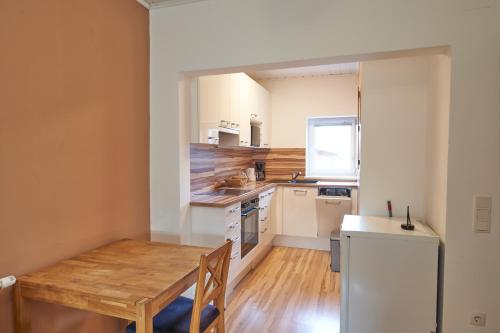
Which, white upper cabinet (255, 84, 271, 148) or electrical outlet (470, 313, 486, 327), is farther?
white upper cabinet (255, 84, 271, 148)

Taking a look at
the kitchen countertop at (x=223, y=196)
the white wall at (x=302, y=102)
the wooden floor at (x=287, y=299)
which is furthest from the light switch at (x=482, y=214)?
the white wall at (x=302, y=102)

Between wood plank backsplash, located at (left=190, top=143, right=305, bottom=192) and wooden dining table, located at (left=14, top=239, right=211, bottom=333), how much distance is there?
158 centimetres

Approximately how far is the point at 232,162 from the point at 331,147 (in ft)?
5.06

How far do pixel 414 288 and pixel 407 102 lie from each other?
134 cm

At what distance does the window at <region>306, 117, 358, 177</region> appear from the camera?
14.6 ft

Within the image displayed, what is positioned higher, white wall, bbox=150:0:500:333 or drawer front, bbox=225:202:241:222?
white wall, bbox=150:0:500:333

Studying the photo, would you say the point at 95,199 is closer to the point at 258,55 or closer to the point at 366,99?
the point at 258,55

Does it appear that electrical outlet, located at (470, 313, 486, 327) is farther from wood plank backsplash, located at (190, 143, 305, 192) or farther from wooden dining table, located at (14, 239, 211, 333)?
wood plank backsplash, located at (190, 143, 305, 192)

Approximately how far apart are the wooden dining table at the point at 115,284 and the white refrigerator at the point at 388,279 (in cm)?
107

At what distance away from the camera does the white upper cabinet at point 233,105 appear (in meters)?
2.68

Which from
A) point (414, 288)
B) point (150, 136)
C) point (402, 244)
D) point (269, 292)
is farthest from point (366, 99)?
point (269, 292)

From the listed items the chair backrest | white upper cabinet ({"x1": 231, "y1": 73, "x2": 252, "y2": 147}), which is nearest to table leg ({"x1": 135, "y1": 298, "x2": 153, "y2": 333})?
the chair backrest

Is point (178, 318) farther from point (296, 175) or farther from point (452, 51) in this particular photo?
point (296, 175)

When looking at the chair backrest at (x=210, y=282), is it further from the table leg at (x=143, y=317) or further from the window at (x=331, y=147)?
the window at (x=331, y=147)
